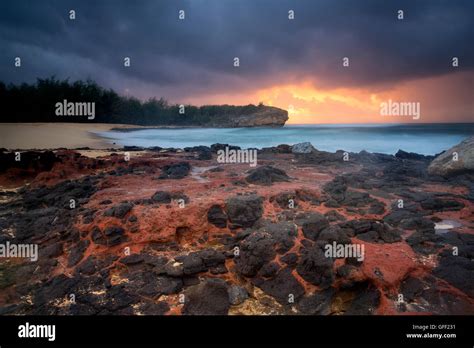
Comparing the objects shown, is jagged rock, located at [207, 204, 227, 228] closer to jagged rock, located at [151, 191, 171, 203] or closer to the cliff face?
jagged rock, located at [151, 191, 171, 203]

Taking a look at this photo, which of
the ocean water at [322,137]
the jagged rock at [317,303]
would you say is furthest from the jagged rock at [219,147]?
the jagged rock at [317,303]

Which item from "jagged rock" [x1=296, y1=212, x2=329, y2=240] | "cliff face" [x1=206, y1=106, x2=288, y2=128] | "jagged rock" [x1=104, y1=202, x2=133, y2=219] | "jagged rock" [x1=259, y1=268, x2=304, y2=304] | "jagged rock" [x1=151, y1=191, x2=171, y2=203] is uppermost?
"cliff face" [x1=206, y1=106, x2=288, y2=128]

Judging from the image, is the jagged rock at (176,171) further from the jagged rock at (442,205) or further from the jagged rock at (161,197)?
the jagged rock at (442,205)

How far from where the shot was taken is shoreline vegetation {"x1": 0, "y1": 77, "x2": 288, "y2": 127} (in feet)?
38.4

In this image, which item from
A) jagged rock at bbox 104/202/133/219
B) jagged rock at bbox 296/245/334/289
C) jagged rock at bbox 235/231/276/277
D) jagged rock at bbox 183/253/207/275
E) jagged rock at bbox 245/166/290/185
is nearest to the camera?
jagged rock at bbox 296/245/334/289

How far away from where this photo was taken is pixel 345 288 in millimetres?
5805

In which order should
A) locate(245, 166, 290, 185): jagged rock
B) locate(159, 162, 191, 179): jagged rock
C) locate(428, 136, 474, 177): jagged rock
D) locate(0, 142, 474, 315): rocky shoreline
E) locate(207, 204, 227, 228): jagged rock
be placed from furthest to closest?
locate(159, 162, 191, 179): jagged rock, locate(428, 136, 474, 177): jagged rock, locate(245, 166, 290, 185): jagged rock, locate(207, 204, 227, 228): jagged rock, locate(0, 142, 474, 315): rocky shoreline

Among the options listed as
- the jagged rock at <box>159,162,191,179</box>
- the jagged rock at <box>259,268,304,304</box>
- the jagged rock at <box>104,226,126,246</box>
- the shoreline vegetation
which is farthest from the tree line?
the jagged rock at <box>259,268,304,304</box>

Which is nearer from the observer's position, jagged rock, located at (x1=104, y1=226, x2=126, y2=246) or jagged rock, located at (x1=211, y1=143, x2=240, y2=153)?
jagged rock, located at (x1=104, y1=226, x2=126, y2=246)

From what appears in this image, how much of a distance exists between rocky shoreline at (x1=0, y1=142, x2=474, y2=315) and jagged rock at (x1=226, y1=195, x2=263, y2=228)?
3 cm
